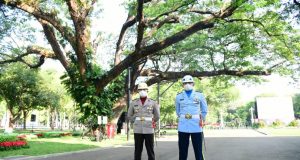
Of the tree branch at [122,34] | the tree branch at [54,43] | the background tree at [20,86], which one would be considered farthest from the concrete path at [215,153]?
the background tree at [20,86]

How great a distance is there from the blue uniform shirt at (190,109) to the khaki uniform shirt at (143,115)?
37.9 inches

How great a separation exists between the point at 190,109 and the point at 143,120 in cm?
131

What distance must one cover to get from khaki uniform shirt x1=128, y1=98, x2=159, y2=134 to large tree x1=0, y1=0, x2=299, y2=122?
8648mm

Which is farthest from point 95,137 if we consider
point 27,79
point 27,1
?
point 27,79

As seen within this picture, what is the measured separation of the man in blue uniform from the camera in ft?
20.4

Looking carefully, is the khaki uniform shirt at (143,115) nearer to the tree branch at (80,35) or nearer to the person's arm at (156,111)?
the person's arm at (156,111)

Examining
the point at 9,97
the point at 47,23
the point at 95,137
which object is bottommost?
the point at 95,137

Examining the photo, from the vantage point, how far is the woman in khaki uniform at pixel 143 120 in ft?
23.5

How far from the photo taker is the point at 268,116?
78250 millimetres

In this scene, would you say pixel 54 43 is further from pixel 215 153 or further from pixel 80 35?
pixel 215 153

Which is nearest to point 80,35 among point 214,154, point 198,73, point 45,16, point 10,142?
point 45,16

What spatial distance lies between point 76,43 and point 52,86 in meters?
26.0

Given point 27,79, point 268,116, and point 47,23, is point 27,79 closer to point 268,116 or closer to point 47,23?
point 47,23

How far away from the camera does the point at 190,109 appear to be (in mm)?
6332
